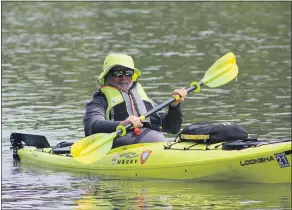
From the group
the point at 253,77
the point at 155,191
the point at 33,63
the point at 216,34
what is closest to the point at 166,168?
the point at 155,191

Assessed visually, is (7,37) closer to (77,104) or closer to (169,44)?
(169,44)

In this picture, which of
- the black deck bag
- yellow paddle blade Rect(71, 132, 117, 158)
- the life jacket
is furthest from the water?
the life jacket

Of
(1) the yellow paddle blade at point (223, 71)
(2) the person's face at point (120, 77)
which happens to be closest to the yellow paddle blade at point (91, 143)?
(2) the person's face at point (120, 77)

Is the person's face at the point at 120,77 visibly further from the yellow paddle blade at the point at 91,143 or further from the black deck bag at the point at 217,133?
the black deck bag at the point at 217,133

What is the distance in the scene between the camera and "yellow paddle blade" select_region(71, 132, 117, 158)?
12492 millimetres

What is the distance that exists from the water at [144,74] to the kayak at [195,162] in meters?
0.12

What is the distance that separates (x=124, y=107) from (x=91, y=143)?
76 cm

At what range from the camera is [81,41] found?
95.5 ft

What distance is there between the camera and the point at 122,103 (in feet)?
42.8

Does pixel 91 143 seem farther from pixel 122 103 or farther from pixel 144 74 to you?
pixel 144 74

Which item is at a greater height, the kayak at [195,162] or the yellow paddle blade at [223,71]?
the yellow paddle blade at [223,71]

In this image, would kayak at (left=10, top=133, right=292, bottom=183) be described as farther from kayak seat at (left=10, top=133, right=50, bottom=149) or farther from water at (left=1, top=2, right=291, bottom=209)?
kayak seat at (left=10, top=133, right=50, bottom=149)

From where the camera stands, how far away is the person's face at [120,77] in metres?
13.1

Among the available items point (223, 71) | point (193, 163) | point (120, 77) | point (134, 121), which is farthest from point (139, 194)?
point (223, 71)
